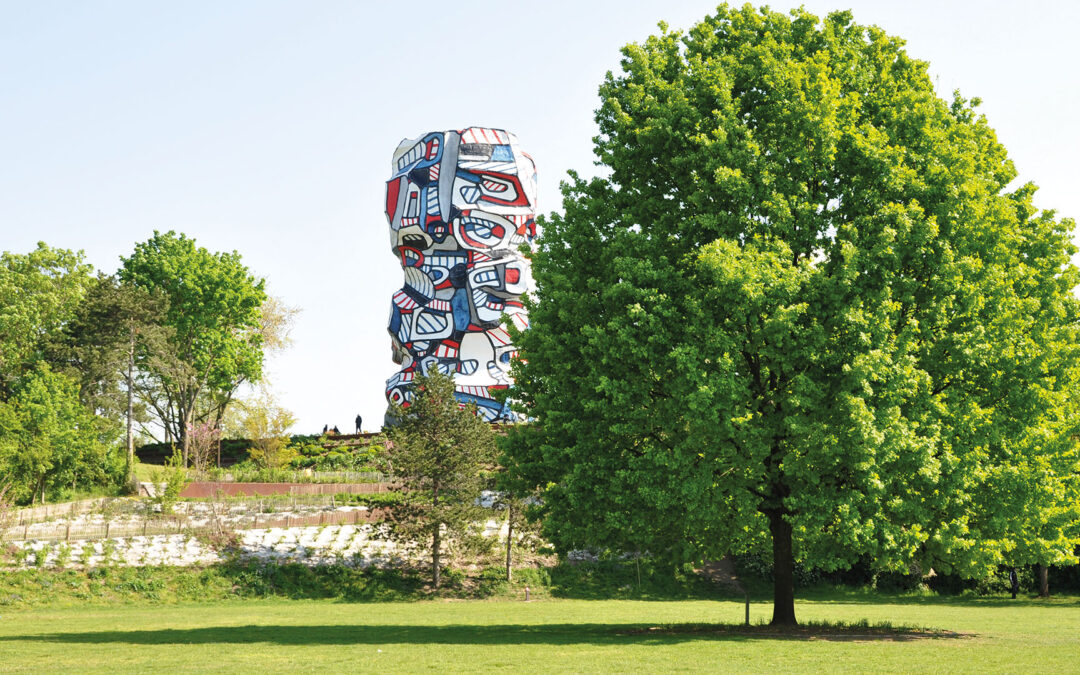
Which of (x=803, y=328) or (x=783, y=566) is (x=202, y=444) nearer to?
(x=783, y=566)

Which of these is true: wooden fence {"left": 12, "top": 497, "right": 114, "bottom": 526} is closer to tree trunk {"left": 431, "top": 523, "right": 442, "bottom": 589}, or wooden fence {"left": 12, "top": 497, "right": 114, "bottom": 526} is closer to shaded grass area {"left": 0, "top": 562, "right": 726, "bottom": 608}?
shaded grass area {"left": 0, "top": 562, "right": 726, "bottom": 608}

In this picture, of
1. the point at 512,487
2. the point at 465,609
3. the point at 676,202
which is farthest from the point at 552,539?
the point at 465,609

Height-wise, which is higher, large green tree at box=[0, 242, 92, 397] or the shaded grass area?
large green tree at box=[0, 242, 92, 397]

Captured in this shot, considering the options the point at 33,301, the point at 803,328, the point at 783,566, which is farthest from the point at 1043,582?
the point at 33,301

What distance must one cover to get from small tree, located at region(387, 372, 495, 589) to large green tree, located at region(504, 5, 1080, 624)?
16575 millimetres

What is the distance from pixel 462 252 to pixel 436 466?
25.1m

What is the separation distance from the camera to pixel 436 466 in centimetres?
3831

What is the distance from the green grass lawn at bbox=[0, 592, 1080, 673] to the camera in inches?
595

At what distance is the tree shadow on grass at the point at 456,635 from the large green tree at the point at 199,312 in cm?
4264

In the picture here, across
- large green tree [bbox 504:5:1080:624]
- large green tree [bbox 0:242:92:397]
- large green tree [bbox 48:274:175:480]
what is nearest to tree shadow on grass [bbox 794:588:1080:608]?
large green tree [bbox 504:5:1080:624]

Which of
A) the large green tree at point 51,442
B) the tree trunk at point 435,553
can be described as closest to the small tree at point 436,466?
the tree trunk at point 435,553

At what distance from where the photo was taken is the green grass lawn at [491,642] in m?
15.1

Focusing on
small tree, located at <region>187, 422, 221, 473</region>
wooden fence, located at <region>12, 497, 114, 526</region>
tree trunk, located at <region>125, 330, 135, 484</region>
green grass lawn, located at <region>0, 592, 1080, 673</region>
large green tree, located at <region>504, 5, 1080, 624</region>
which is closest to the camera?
green grass lawn, located at <region>0, 592, 1080, 673</region>

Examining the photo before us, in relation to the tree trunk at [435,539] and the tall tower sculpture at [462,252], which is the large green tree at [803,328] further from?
the tall tower sculpture at [462,252]
